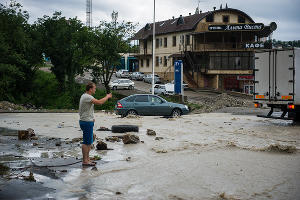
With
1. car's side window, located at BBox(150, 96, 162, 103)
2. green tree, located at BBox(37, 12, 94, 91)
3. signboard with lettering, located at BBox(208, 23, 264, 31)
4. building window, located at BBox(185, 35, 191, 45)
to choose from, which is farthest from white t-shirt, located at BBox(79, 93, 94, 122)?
building window, located at BBox(185, 35, 191, 45)

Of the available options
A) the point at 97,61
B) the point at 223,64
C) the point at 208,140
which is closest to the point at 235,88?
the point at 223,64

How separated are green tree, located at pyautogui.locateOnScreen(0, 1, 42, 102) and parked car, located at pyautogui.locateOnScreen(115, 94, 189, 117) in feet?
83.4

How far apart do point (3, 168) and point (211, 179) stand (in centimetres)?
429

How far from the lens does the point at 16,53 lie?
→ 47.9 meters

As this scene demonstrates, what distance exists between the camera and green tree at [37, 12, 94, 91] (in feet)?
169

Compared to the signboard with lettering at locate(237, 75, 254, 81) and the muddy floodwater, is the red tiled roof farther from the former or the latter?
the muddy floodwater

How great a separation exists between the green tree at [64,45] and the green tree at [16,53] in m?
1.61

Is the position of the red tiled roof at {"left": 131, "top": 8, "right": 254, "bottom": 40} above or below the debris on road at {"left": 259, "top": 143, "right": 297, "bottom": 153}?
above

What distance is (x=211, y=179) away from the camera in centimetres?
826

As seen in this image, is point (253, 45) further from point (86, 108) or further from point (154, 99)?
point (86, 108)

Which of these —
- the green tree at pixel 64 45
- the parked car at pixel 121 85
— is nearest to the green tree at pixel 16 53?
the green tree at pixel 64 45

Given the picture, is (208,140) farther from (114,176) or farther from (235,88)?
(235,88)

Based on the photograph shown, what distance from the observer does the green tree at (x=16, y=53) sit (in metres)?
46.3

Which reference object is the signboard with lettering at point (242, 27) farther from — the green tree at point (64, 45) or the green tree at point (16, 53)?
the green tree at point (16, 53)
